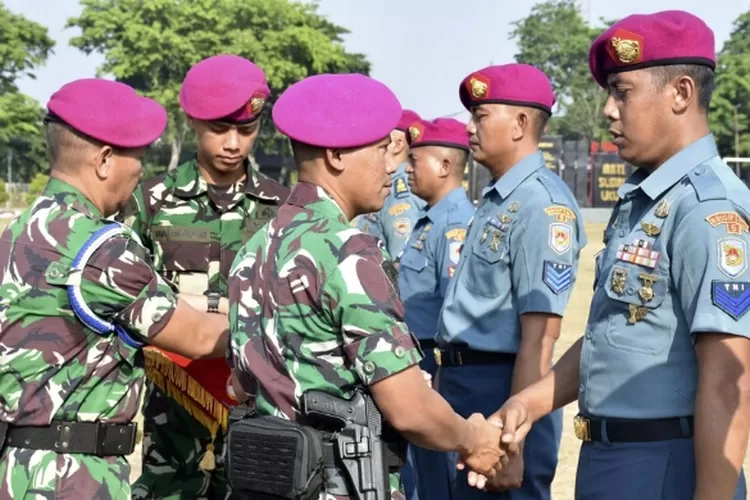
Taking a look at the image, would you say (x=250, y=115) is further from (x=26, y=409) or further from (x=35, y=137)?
(x=35, y=137)

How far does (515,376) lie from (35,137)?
5645 cm

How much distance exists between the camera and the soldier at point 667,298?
2668 millimetres

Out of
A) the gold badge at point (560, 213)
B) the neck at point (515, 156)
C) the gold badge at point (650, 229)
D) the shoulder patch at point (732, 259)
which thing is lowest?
the gold badge at point (560, 213)

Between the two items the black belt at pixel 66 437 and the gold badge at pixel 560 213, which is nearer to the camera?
the black belt at pixel 66 437

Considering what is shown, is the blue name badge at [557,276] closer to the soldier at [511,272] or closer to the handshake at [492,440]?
the soldier at [511,272]

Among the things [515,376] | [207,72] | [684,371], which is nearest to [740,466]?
[684,371]

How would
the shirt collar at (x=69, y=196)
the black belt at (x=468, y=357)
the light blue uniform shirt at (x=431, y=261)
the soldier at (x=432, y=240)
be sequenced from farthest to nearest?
the light blue uniform shirt at (x=431, y=261)
the soldier at (x=432, y=240)
the black belt at (x=468, y=357)
the shirt collar at (x=69, y=196)

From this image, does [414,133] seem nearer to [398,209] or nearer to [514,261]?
[398,209]

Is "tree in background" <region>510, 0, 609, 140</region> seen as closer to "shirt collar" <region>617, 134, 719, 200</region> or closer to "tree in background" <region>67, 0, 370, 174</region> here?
"tree in background" <region>67, 0, 370, 174</region>

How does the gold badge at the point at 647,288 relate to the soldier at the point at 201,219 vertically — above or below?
above

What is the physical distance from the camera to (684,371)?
2.81 meters

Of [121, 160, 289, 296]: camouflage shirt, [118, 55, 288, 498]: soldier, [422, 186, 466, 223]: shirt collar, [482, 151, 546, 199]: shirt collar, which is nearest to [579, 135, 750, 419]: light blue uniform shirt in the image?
[482, 151, 546, 199]: shirt collar

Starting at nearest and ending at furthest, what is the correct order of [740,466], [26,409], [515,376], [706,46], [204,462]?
[740,466] → [706,46] → [26,409] → [515,376] → [204,462]

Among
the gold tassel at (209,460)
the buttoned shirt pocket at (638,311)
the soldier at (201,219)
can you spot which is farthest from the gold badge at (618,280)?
the gold tassel at (209,460)
